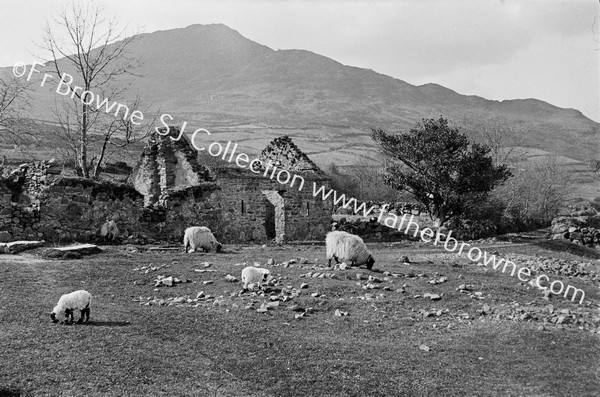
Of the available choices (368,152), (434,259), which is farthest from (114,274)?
(368,152)

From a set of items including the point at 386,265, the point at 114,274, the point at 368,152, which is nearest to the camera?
the point at 114,274

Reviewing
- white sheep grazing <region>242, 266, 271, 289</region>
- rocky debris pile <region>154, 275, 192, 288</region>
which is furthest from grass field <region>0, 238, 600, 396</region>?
white sheep grazing <region>242, 266, 271, 289</region>

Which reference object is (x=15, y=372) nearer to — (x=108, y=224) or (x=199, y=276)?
(x=199, y=276)

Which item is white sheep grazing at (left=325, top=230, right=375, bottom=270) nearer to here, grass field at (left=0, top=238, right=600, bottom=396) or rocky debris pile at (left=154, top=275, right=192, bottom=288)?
grass field at (left=0, top=238, right=600, bottom=396)

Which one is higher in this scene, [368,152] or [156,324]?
[368,152]

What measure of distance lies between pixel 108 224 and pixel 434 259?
514 inches

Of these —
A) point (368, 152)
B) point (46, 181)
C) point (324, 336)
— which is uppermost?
point (368, 152)

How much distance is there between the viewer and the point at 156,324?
10.5m

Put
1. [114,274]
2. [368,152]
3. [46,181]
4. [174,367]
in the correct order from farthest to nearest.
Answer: [368,152] < [46,181] < [114,274] < [174,367]

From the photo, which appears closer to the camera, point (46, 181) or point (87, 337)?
point (87, 337)

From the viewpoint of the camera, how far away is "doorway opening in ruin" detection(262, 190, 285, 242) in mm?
29812

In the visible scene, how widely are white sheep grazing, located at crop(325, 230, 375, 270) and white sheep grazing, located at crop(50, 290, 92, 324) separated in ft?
28.2

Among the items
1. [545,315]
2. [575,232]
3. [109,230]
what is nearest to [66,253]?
[109,230]

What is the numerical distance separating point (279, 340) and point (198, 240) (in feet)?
36.1
